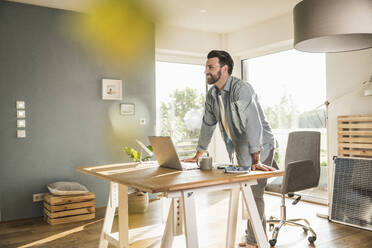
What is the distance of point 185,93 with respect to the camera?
5773 mm

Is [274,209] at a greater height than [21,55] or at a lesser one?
lesser

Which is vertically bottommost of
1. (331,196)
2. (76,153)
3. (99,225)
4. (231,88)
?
(99,225)

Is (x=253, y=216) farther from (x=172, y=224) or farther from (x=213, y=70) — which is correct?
(x=213, y=70)

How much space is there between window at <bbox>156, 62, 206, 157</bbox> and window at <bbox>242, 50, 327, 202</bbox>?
3.00 ft

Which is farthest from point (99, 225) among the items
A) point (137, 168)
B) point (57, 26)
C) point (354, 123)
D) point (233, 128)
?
point (354, 123)

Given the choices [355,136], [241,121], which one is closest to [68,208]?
[241,121]

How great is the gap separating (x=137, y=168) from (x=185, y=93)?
3276 millimetres

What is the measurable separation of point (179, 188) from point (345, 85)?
9.62 feet

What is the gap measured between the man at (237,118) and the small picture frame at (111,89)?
7.13 feet

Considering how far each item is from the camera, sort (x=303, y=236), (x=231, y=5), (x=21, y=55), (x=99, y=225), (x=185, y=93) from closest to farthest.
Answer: (x=303, y=236) → (x=99, y=225) → (x=21, y=55) → (x=231, y=5) → (x=185, y=93)

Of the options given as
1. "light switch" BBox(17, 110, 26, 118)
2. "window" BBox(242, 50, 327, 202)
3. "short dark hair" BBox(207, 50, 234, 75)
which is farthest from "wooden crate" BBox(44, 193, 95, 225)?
"window" BBox(242, 50, 327, 202)

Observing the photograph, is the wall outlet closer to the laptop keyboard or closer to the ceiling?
the ceiling

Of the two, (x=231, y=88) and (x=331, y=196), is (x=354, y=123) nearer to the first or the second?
(x=331, y=196)

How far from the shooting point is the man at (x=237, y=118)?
2.51m
